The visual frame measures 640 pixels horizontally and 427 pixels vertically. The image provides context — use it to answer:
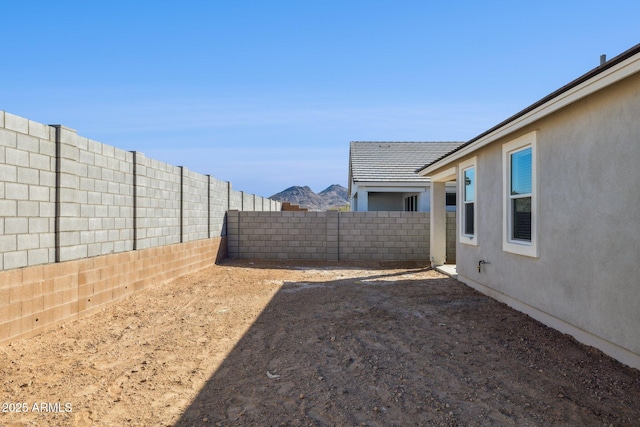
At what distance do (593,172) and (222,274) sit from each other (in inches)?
350

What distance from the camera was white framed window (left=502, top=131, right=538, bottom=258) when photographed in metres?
5.98

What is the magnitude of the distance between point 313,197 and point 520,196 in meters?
86.9

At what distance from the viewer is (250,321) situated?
247 inches

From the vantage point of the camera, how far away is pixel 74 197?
6125 millimetres

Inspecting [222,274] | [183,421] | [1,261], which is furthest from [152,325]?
[222,274]

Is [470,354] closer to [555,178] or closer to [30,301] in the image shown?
Answer: [555,178]

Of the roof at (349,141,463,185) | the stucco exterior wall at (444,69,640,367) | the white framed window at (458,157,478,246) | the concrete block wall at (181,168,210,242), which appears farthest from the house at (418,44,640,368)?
the roof at (349,141,463,185)

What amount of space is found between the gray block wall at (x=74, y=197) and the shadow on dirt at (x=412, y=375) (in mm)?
2956

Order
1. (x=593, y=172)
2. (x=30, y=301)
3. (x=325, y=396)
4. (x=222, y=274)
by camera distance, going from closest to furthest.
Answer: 1. (x=325, y=396)
2. (x=593, y=172)
3. (x=30, y=301)
4. (x=222, y=274)

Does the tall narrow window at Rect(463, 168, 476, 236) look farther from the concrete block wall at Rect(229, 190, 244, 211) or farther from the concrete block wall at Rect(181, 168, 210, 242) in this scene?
the concrete block wall at Rect(229, 190, 244, 211)

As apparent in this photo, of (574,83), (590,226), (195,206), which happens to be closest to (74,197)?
(195,206)

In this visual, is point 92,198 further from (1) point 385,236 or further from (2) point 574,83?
(1) point 385,236

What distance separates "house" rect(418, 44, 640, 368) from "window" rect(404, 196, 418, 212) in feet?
37.3

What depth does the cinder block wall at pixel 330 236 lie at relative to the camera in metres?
13.9
